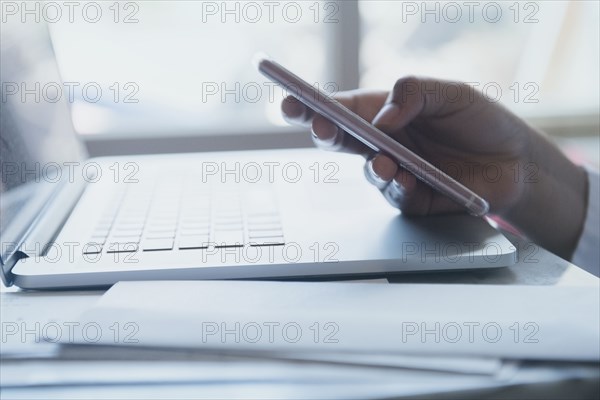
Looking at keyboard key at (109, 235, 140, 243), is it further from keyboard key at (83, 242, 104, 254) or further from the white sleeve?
the white sleeve

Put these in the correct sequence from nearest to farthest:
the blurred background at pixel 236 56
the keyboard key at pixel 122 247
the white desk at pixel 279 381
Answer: the white desk at pixel 279 381, the keyboard key at pixel 122 247, the blurred background at pixel 236 56

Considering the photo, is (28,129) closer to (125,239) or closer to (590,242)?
(125,239)

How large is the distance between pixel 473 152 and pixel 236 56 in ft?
2.82

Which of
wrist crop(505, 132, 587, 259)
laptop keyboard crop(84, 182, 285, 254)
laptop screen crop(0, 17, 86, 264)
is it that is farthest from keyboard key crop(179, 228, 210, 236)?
wrist crop(505, 132, 587, 259)

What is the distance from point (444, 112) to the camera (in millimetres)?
443

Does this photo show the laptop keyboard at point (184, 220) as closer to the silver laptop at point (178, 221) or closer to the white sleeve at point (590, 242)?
the silver laptop at point (178, 221)

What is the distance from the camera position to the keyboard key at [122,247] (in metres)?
0.35

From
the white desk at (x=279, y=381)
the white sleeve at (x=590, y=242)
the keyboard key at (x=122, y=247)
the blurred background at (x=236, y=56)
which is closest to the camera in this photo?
the white desk at (x=279, y=381)

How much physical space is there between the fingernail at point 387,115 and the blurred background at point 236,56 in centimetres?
75

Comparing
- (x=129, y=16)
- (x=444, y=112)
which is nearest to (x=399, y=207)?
(x=444, y=112)

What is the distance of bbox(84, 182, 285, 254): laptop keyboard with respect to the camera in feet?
1.20

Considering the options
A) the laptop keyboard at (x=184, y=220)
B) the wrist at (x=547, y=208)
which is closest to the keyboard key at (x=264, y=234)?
the laptop keyboard at (x=184, y=220)

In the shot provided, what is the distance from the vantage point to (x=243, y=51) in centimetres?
122

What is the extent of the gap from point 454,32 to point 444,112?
0.97 m
